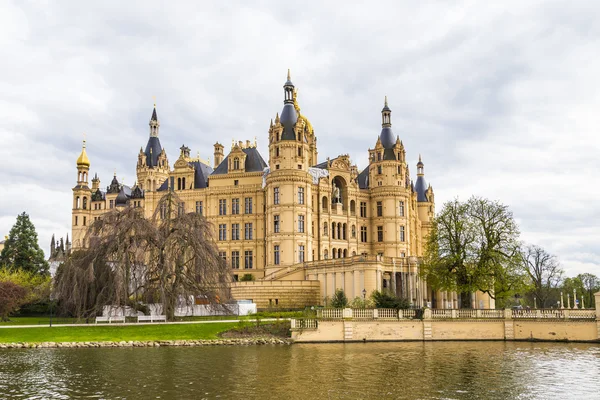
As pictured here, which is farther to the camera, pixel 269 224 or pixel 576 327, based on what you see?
pixel 269 224

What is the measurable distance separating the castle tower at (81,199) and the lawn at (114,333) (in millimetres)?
58174

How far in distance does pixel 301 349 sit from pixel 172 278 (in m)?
14.3

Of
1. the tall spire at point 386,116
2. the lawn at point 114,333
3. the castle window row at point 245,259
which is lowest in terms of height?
the lawn at point 114,333

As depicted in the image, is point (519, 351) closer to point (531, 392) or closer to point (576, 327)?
point (576, 327)

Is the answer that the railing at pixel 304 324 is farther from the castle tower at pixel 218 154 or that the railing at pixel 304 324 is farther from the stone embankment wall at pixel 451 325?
the castle tower at pixel 218 154

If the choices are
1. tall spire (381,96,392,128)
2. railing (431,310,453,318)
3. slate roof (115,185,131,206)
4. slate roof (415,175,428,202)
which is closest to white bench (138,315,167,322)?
railing (431,310,453,318)

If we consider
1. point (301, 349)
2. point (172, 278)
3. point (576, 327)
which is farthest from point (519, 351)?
point (172, 278)

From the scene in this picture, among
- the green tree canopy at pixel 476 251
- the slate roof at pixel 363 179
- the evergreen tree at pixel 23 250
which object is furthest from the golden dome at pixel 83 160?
the green tree canopy at pixel 476 251

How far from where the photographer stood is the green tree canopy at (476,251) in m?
50.7

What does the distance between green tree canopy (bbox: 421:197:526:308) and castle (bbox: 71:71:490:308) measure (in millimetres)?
6051

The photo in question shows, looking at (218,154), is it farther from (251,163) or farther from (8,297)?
(8,297)

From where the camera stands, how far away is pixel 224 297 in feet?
156

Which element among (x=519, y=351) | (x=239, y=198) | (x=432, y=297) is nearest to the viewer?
(x=519, y=351)

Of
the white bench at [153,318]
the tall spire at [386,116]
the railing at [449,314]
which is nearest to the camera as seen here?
the railing at [449,314]
